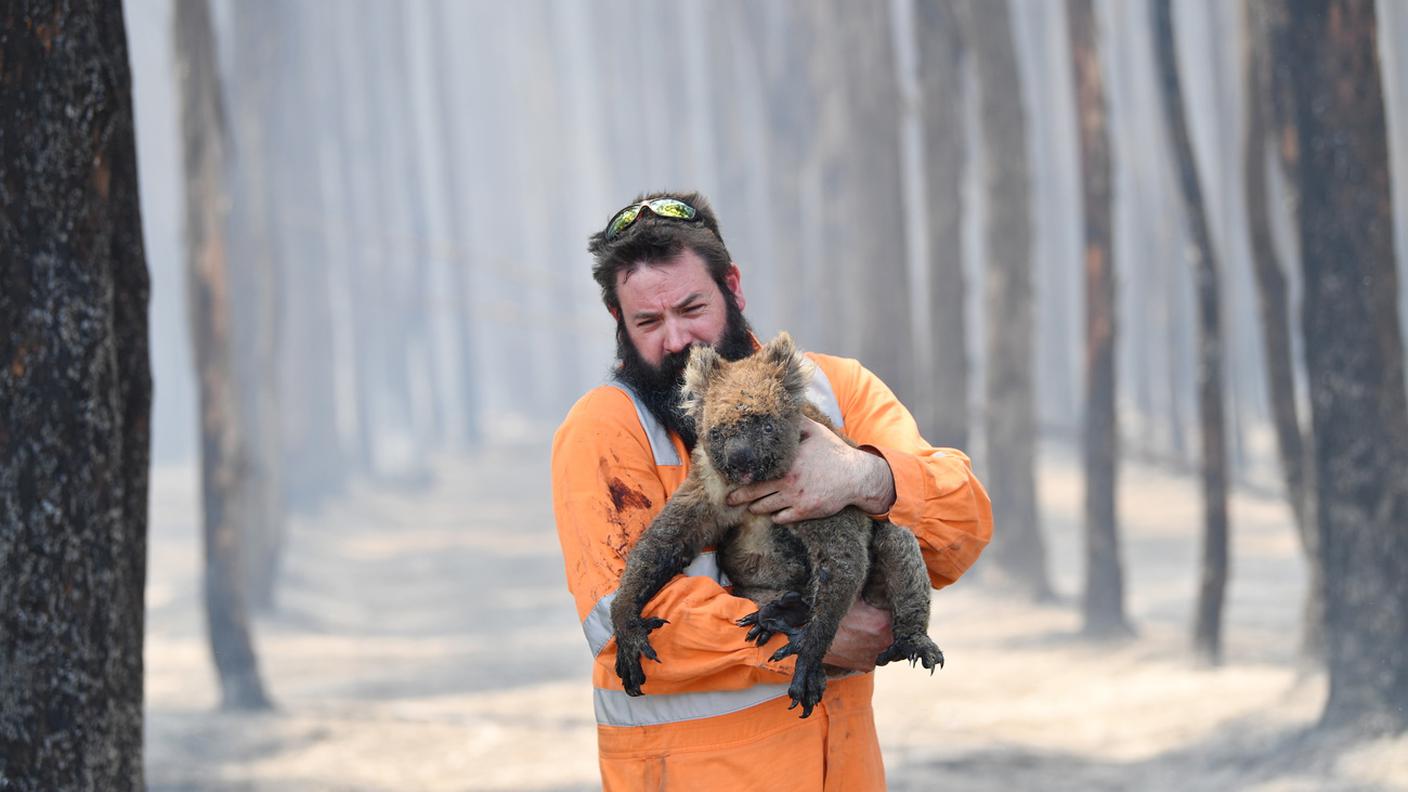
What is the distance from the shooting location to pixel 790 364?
111 inches

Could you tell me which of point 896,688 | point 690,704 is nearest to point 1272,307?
point 896,688

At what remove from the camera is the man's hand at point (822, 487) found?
272 cm

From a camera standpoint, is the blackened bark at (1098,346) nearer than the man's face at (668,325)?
No

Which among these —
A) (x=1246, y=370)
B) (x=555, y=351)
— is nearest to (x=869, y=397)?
(x=1246, y=370)

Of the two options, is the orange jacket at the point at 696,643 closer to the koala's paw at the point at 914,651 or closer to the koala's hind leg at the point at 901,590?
the koala's hind leg at the point at 901,590

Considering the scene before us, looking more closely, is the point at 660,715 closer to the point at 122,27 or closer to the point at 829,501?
the point at 829,501

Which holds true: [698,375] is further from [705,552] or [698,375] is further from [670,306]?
[705,552]

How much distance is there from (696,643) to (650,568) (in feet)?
0.53

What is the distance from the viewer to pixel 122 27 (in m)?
4.00

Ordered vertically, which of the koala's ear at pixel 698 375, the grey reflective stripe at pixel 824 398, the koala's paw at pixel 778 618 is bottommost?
the koala's paw at pixel 778 618

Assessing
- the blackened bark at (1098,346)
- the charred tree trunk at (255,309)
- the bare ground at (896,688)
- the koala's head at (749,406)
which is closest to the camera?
the koala's head at (749,406)

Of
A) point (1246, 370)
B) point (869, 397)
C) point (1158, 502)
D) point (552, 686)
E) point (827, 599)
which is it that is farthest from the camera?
point (1246, 370)

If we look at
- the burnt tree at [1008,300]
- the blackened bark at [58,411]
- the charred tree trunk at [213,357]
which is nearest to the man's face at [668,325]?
the blackened bark at [58,411]

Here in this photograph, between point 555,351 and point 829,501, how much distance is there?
42.3m
